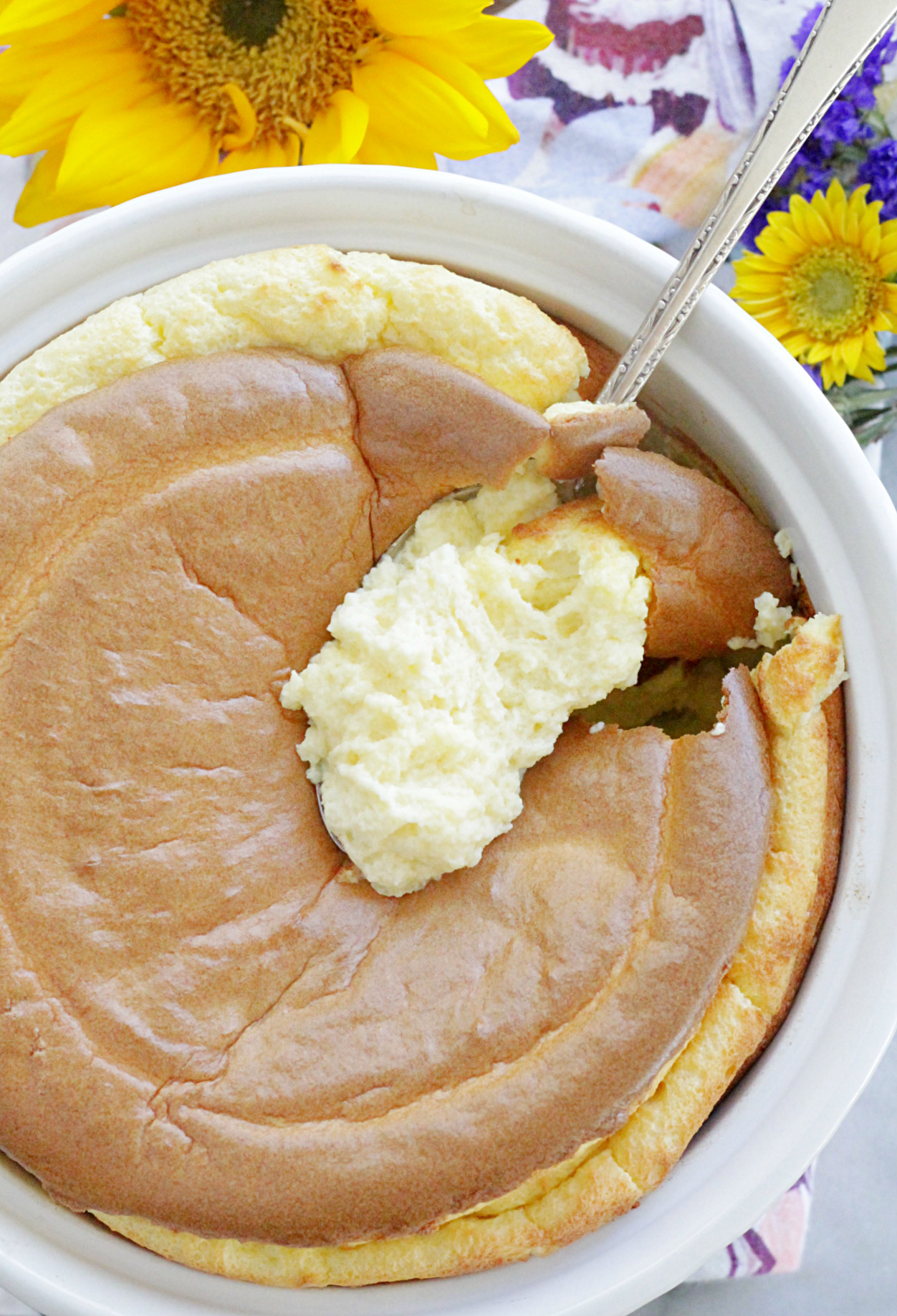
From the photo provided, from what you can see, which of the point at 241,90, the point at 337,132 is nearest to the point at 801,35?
the point at 337,132

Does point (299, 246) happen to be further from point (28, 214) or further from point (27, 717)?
point (27, 717)

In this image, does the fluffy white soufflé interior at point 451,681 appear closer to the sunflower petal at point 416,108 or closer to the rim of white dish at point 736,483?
the rim of white dish at point 736,483

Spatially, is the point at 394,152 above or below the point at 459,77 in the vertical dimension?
below

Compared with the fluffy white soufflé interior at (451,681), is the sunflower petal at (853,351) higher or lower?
higher

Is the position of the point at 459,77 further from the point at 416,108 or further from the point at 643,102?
the point at 643,102

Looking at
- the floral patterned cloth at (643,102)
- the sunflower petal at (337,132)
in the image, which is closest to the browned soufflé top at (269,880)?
the sunflower petal at (337,132)

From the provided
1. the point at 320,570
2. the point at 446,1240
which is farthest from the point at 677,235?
the point at 446,1240

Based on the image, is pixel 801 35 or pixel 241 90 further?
pixel 801 35

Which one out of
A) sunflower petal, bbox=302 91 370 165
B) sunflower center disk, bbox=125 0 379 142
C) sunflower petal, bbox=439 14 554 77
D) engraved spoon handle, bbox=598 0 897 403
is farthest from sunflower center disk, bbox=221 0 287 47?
engraved spoon handle, bbox=598 0 897 403

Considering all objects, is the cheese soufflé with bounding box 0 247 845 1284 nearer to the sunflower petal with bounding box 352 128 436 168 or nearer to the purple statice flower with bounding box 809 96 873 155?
the sunflower petal with bounding box 352 128 436 168
